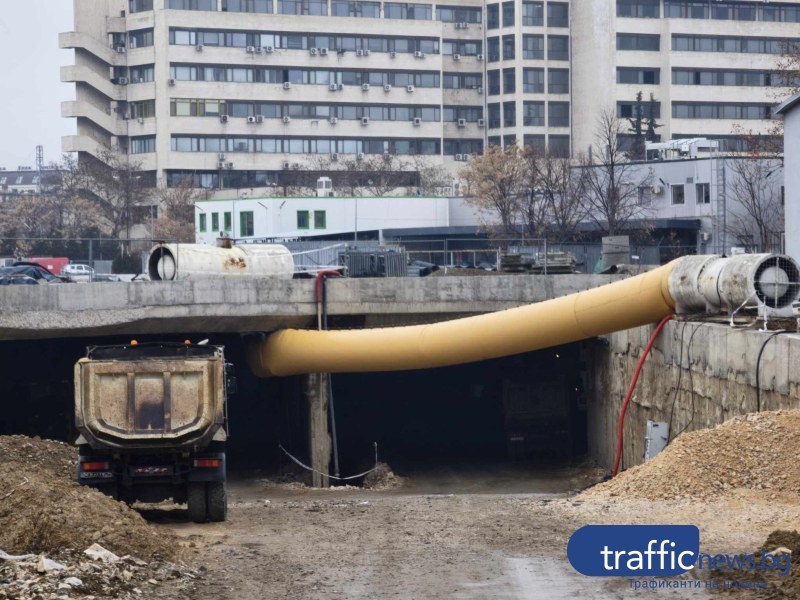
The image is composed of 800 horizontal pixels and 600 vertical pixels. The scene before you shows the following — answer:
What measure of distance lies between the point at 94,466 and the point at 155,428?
1.38 meters

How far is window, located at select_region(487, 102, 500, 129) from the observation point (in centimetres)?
11981

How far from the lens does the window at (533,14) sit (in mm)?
116188

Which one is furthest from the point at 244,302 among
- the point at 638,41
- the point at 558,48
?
the point at 558,48

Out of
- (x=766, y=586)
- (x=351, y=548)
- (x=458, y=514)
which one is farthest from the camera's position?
(x=458, y=514)

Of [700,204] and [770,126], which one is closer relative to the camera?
[700,204]

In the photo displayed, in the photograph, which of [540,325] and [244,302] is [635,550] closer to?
[540,325]

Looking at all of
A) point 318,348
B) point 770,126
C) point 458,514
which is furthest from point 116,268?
point 770,126

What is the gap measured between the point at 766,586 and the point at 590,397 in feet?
90.0

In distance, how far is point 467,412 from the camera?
49969 mm

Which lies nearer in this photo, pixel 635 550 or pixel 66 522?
pixel 635 550

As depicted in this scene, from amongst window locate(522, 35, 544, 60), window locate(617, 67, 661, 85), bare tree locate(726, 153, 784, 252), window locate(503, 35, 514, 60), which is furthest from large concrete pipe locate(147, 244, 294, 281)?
window locate(503, 35, 514, 60)

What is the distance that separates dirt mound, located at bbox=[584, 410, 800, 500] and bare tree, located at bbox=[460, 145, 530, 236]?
182 ft

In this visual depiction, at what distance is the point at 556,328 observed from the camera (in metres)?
33.0

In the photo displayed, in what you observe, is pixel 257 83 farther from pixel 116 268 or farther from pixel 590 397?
pixel 590 397
